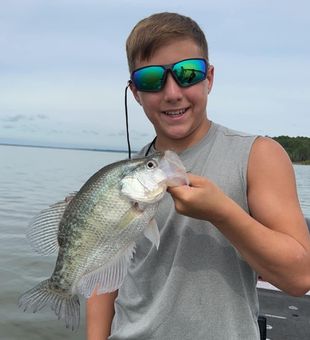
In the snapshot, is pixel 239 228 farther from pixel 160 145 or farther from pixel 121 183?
pixel 160 145

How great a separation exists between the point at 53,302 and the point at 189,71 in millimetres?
1441

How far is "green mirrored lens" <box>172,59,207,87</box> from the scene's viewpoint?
8.41ft

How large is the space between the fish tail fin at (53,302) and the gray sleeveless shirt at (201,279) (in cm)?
34

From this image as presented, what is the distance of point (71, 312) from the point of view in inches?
97.7

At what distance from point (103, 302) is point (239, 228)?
4.31 ft

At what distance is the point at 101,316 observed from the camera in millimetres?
3092

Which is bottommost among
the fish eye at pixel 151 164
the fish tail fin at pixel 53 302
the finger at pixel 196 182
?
the fish tail fin at pixel 53 302

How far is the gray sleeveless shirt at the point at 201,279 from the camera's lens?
2.43 m

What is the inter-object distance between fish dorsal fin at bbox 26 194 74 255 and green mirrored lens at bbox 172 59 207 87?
0.88 m

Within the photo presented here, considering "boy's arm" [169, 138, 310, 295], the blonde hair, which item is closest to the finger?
"boy's arm" [169, 138, 310, 295]

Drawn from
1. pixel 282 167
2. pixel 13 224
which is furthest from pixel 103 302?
pixel 13 224

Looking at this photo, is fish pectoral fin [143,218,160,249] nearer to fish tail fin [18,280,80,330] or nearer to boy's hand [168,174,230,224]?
boy's hand [168,174,230,224]

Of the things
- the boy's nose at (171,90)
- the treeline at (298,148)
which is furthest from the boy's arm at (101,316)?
the treeline at (298,148)

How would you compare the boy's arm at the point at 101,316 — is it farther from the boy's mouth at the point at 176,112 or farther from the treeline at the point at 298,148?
the treeline at the point at 298,148
